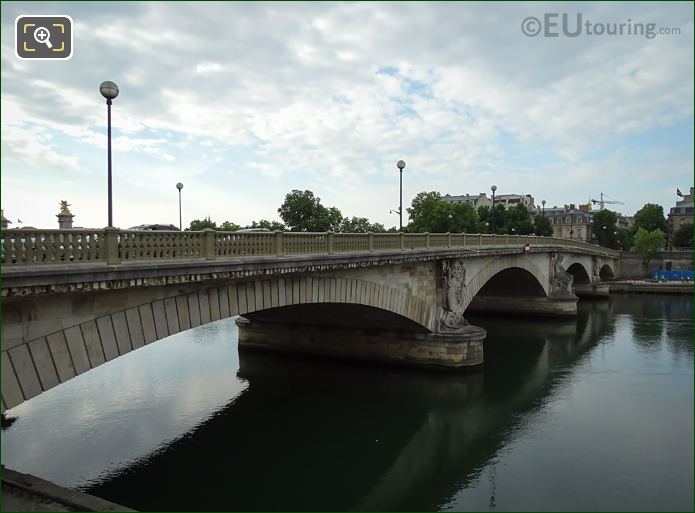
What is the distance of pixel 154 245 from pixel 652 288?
64194 mm

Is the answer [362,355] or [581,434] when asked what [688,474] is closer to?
[581,434]

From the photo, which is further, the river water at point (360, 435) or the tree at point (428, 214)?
the tree at point (428, 214)

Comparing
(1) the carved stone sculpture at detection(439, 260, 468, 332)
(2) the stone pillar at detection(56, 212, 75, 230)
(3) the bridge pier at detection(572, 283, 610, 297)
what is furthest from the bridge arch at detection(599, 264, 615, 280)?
(2) the stone pillar at detection(56, 212, 75, 230)

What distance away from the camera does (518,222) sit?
8506 cm

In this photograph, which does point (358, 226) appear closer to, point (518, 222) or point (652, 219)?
point (518, 222)

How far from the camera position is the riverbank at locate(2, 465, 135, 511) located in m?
8.75

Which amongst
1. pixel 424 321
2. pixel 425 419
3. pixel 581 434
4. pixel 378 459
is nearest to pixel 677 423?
pixel 581 434

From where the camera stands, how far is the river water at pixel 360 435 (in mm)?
13656

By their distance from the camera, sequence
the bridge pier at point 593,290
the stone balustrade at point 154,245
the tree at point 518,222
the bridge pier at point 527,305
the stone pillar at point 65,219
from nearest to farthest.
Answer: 1. the stone balustrade at point 154,245
2. the stone pillar at point 65,219
3. the bridge pier at point 527,305
4. the bridge pier at point 593,290
5. the tree at point 518,222

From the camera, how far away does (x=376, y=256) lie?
19.9m

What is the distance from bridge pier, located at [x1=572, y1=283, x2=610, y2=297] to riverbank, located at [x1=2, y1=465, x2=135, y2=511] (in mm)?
59723

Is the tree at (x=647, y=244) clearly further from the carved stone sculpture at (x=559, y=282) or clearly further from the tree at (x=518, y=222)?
the carved stone sculpture at (x=559, y=282)

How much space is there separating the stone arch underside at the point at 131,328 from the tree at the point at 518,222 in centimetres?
7135

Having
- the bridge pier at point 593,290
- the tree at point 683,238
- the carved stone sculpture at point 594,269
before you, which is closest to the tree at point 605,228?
the tree at point 683,238
